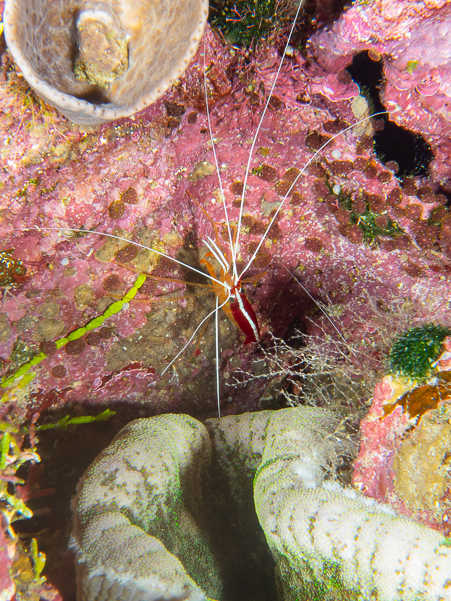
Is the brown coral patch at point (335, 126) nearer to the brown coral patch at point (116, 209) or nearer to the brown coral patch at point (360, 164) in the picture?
the brown coral patch at point (360, 164)

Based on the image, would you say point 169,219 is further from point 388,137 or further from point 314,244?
point 388,137

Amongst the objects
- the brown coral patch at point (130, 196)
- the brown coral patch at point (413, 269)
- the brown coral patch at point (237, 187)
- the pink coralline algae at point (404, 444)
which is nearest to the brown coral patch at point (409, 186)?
the brown coral patch at point (413, 269)

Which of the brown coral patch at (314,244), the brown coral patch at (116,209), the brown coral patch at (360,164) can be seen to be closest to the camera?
the brown coral patch at (116,209)

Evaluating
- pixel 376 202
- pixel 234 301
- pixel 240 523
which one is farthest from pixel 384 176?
pixel 240 523

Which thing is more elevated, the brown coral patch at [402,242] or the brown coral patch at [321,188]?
the brown coral patch at [321,188]

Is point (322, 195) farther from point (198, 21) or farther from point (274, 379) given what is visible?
point (274, 379)

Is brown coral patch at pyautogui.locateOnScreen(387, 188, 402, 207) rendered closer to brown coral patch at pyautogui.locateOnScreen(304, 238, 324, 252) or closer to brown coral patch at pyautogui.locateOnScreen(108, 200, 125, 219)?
brown coral patch at pyautogui.locateOnScreen(304, 238, 324, 252)
